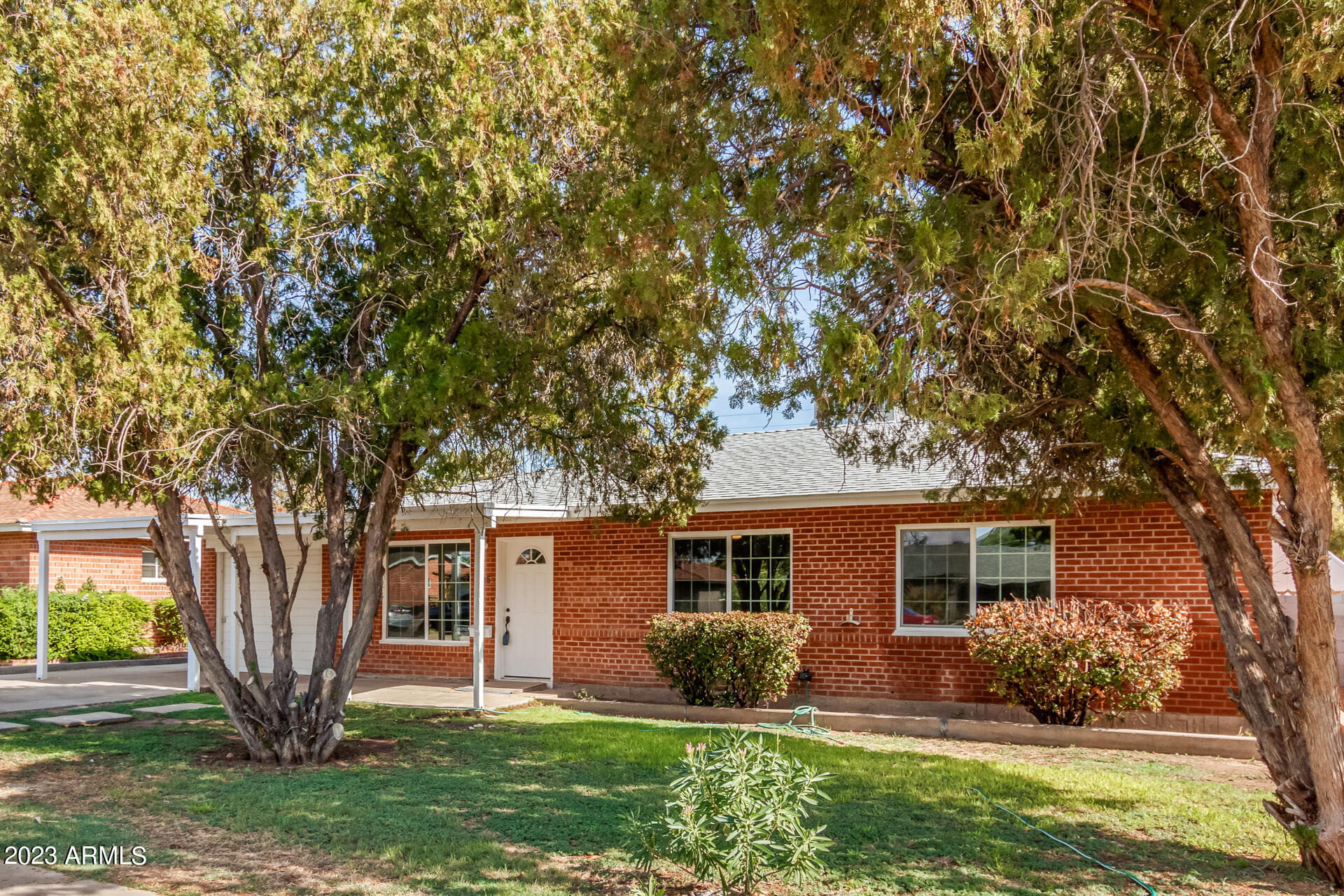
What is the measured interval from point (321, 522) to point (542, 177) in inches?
179

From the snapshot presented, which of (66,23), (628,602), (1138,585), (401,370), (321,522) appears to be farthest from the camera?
(628,602)

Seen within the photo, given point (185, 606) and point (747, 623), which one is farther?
point (747, 623)

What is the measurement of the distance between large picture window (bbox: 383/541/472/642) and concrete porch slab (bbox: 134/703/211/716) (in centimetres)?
415

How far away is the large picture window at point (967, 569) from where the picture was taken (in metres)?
13.1

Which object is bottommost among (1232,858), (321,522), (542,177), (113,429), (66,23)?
(1232,858)

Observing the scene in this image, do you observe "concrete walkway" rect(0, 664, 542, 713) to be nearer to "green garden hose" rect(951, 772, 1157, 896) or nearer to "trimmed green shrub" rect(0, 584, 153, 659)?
"trimmed green shrub" rect(0, 584, 153, 659)

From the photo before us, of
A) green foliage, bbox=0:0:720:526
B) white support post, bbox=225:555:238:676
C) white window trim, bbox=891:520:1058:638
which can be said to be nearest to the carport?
white support post, bbox=225:555:238:676

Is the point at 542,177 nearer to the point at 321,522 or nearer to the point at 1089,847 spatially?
the point at 321,522

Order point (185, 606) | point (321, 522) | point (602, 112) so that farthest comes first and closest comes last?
point (321, 522) → point (185, 606) → point (602, 112)

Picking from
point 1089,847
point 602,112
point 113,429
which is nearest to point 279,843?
point 113,429

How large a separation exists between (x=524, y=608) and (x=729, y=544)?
4.29 m

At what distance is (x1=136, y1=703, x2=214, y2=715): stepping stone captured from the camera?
14.2 meters

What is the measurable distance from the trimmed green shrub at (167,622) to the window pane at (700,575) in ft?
47.0

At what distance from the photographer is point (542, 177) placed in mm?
9172
